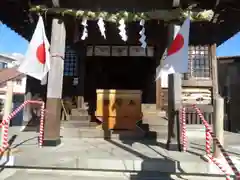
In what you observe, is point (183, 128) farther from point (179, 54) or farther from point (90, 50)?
point (90, 50)

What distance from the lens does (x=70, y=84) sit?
490 inches

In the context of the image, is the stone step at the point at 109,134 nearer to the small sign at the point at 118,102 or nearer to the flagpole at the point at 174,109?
the small sign at the point at 118,102

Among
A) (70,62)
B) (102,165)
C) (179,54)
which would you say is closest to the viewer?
(102,165)

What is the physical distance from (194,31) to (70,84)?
232 inches

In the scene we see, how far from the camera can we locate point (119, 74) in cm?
1378

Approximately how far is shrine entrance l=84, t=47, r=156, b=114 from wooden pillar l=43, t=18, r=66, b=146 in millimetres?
4818

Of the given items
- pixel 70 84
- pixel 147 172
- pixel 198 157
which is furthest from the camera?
pixel 70 84

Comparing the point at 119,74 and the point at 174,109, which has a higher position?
the point at 119,74

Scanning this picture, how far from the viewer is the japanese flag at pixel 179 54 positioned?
6.72 metres

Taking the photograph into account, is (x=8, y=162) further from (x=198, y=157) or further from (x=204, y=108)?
(x=204, y=108)

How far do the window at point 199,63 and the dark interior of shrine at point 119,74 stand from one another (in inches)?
65.1

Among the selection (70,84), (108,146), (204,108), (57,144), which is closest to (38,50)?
(57,144)

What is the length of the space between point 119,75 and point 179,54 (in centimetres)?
716

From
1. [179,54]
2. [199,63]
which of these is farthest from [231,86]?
[179,54]
